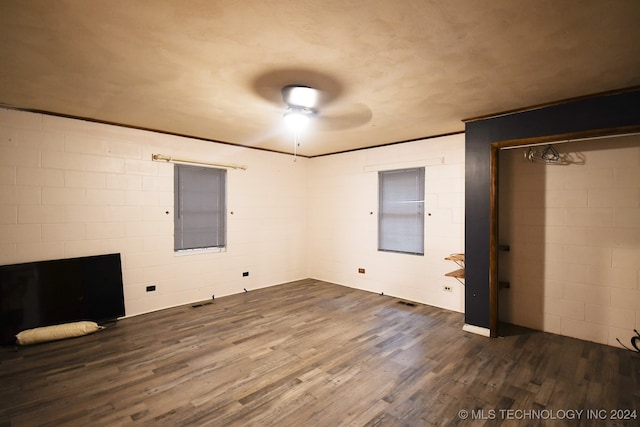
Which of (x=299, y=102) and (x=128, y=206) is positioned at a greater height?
(x=299, y=102)

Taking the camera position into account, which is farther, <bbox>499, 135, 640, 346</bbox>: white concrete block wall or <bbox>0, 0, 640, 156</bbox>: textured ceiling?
<bbox>499, 135, 640, 346</bbox>: white concrete block wall

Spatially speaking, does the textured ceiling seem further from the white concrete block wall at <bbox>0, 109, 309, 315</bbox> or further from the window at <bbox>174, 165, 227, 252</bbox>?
the window at <bbox>174, 165, 227, 252</bbox>

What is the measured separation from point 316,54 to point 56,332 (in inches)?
157

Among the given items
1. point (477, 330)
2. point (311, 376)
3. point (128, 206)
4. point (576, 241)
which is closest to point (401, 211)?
point (477, 330)

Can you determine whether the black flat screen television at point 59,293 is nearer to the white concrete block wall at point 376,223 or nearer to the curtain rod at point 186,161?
the curtain rod at point 186,161

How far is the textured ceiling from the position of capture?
1702mm

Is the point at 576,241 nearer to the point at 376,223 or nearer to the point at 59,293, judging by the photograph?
the point at 376,223

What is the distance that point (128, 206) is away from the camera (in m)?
4.23

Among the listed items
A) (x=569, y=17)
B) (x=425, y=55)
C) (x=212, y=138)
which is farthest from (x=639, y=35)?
(x=212, y=138)

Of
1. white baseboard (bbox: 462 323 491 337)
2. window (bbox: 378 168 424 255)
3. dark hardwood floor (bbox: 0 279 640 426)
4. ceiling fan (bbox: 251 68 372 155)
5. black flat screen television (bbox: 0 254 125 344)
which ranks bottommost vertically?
dark hardwood floor (bbox: 0 279 640 426)

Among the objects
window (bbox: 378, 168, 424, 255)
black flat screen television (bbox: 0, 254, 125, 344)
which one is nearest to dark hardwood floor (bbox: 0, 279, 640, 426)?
black flat screen television (bbox: 0, 254, 125, 344)

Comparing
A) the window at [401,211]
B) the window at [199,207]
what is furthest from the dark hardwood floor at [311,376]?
the window at [401,211]

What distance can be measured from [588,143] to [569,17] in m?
2.33

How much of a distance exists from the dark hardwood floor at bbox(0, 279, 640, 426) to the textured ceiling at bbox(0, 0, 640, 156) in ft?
8.37
